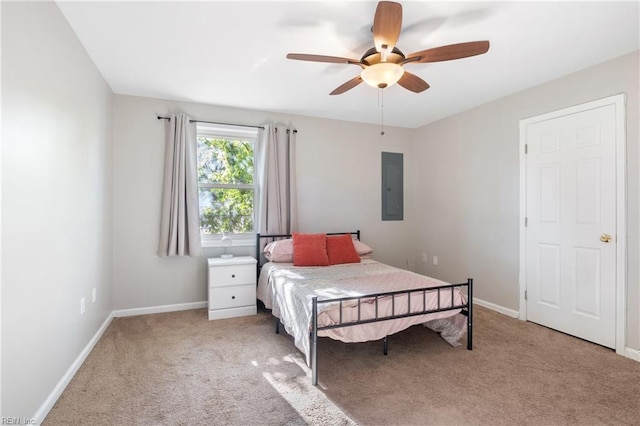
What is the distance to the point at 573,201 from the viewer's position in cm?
299

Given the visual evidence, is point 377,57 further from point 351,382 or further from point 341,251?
point 351,382

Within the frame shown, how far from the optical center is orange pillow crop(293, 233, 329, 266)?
3570 millimetres

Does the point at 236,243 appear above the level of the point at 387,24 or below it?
below

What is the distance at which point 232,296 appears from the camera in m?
3.57

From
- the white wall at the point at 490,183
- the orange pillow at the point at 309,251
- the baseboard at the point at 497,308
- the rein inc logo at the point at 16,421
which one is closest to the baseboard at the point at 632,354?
the white wall at the point at 490,183

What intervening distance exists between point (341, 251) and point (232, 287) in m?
1.31

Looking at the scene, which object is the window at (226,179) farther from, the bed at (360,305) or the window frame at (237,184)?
the bed at (360,305)

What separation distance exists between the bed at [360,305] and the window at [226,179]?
1122mm

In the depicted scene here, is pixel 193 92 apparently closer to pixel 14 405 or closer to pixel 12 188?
pixel 12 188

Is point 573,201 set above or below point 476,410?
above

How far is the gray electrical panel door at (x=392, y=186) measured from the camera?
4.89 meters

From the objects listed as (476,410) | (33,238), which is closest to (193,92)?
(33,238)

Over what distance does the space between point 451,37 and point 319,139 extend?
7.69 feet

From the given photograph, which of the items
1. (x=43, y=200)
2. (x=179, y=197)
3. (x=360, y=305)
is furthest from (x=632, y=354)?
(x=179, y=197)
